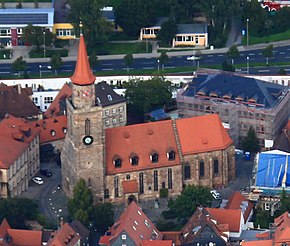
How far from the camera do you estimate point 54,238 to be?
200m

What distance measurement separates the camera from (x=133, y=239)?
199750 mm

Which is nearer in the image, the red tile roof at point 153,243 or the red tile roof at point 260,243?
the red tile roof at point 260,243

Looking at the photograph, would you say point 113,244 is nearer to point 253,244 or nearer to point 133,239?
point 133,239

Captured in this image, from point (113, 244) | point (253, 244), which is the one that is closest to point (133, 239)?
point (113, 244)

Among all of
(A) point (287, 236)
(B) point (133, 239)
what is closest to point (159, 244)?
(B) point (133, 239)

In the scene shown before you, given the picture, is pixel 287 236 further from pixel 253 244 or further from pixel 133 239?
pixel 133 239

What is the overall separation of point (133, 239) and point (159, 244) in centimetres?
Answer: 335

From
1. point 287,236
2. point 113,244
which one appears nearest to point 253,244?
point 287,236

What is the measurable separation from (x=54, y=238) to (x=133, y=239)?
9975 millimetres

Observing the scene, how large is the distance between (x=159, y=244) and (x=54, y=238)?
13.3 m

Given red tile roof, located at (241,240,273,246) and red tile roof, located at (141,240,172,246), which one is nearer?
red tile roof, located at (241,240,273,246)

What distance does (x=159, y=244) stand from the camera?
655 feet

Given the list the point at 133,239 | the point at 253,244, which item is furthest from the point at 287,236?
the point at 133,239

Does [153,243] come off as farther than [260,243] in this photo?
Yes
